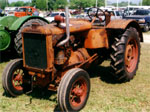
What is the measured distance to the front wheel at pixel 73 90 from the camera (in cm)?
334

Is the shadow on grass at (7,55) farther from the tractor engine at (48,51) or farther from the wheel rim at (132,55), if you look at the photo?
the wheel rim at (132,55)

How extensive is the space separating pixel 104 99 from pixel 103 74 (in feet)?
5.13

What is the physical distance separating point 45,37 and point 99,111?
160 cm

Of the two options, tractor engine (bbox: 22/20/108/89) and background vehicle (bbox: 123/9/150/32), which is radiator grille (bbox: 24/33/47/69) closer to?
tractor engine (bbox: 22/20/108/89)

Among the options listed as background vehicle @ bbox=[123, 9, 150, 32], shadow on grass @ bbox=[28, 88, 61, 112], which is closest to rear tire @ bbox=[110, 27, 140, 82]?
shadow on grass @ bbox=[28, 88, 61, 112]

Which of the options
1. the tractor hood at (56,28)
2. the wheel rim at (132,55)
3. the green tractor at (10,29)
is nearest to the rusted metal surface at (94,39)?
the tractor hood at (56,28)

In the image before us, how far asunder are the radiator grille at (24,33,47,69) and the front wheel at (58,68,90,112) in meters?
0.52

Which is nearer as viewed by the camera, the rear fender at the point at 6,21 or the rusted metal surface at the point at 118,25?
the rusted metal surface at the point at 118,25

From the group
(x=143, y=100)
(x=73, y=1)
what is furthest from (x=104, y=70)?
(x=73, y=1)

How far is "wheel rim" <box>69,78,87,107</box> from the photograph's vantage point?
364 centimetres

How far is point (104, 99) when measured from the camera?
4.18 m

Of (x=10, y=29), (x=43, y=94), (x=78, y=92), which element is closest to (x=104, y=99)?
(x=78, y=92)

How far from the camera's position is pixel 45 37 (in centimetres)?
353

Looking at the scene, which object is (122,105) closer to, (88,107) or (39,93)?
(88,107)
